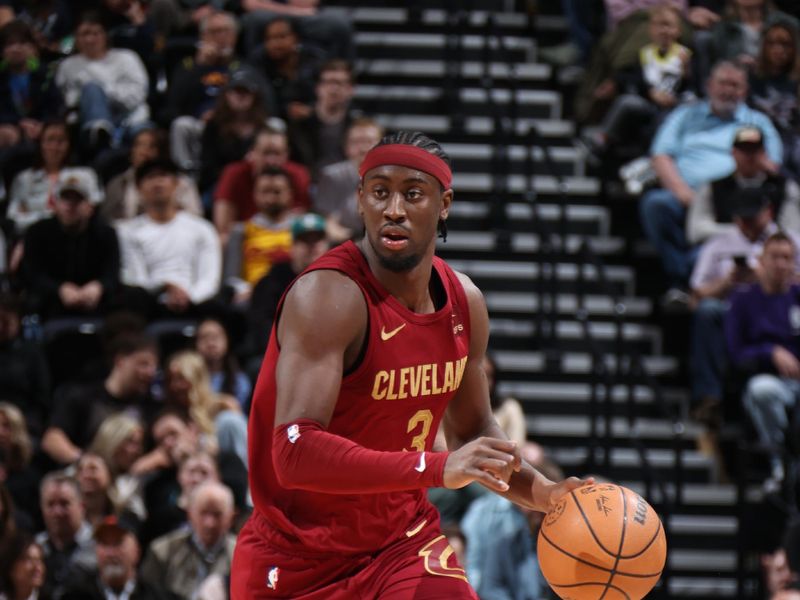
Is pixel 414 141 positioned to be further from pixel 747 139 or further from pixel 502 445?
pixel 747 139

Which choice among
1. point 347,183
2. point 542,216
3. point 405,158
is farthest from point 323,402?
point 542,216

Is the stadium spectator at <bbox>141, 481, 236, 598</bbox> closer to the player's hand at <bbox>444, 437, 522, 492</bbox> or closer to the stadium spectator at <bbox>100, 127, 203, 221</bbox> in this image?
the stadium spectator at <bbox>100, 127, 203, 221</bbox>

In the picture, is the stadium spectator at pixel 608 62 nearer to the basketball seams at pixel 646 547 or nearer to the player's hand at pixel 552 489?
→ the player's hand at pixel 552 489

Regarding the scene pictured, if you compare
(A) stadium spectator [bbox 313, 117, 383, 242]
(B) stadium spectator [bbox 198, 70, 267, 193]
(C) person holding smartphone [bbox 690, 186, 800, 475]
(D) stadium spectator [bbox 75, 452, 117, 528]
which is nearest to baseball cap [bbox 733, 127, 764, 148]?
(C) person holding smartphone [bbox 690, 186, 800, 475]

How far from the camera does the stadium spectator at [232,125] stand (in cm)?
1173

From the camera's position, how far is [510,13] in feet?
45.0

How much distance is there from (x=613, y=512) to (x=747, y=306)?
231 inches

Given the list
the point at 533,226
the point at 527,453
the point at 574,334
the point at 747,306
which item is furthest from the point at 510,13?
the point at 527,453

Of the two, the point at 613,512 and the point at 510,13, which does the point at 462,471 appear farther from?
the point at 510,13

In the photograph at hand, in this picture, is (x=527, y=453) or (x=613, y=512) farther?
(x=527, y=453)

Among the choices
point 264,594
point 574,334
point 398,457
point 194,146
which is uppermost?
point 398,457

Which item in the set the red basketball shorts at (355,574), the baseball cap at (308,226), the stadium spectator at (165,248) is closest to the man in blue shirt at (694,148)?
the baseball cap at (308,226)

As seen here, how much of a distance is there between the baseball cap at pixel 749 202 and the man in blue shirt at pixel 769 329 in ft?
1.73

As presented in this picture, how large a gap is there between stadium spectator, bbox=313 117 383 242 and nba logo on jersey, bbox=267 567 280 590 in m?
6.26
